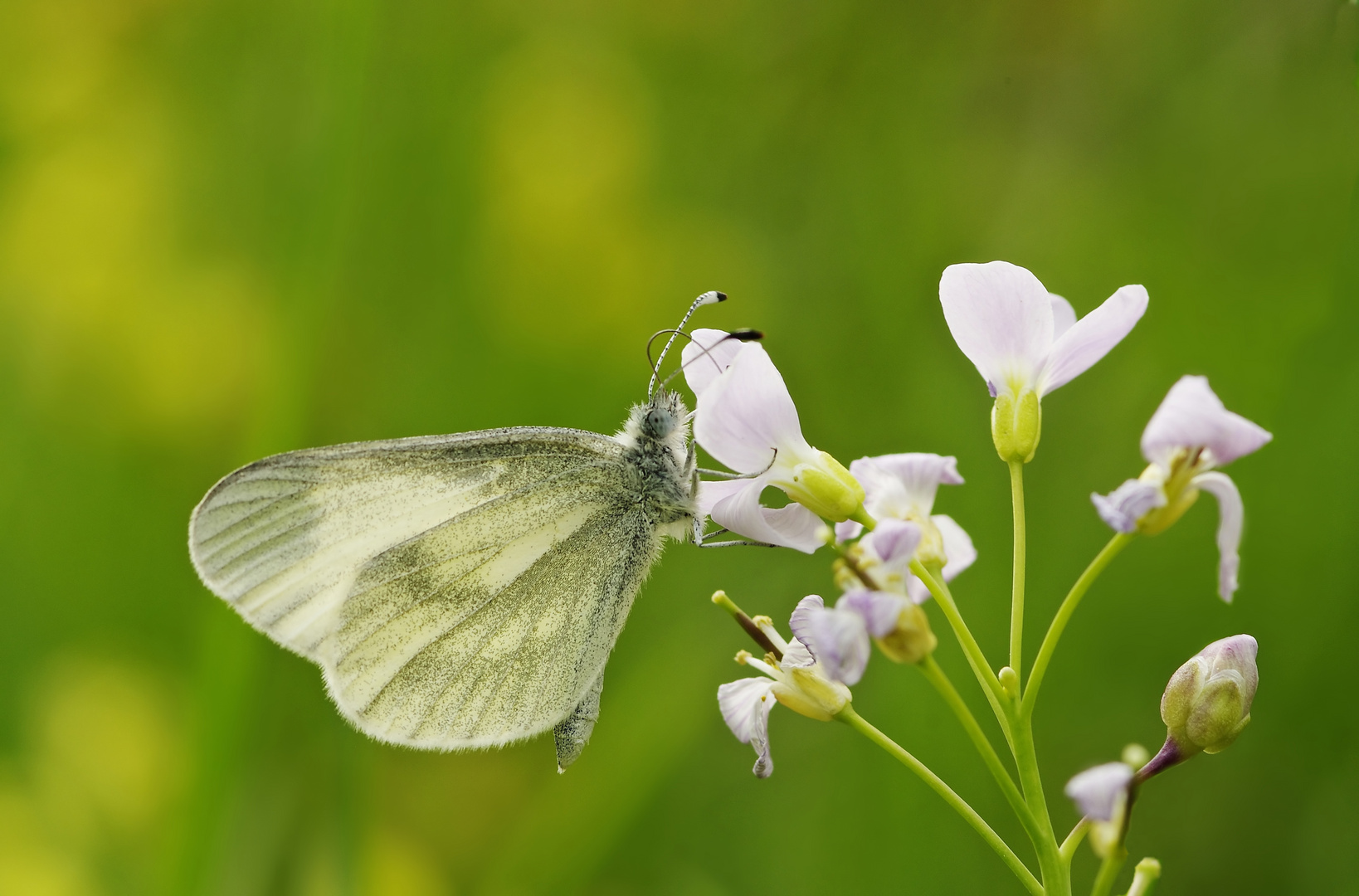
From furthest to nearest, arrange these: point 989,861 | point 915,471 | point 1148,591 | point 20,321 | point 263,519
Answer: point 20,321, point 1148,591, point 989,861, point 263,519, point 915,471

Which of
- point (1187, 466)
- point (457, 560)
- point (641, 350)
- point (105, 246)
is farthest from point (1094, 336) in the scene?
point (105, 246)

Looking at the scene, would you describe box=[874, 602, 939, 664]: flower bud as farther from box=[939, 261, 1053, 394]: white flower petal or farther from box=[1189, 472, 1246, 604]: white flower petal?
box=[939, 261, 1053, 394]: white flower petal

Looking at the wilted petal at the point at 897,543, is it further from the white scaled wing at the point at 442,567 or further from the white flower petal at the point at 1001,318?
the white scaled wing at the point at 442,567

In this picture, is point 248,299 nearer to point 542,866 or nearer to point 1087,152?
point 542,866

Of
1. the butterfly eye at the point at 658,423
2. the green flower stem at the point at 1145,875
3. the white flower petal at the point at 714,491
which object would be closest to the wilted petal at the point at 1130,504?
the green flower stem at the point at 1145,875

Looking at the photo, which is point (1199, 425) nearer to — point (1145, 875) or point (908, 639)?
point (908, 639)

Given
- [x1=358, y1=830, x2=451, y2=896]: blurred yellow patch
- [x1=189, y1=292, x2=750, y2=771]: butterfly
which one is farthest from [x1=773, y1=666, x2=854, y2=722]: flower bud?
[x1=358, y1=830, x2=451, y2=896]: blurred yellow patch

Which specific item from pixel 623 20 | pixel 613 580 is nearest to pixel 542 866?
pixel 613 580

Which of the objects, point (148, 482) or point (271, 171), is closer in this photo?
point (148, 482)
